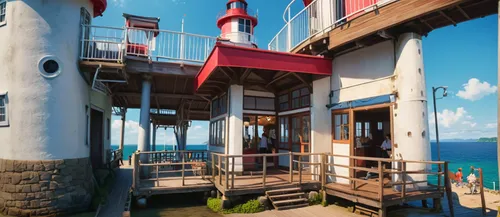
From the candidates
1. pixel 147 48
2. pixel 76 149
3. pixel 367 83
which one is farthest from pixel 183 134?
pixel 367 83

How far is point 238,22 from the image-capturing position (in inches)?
776

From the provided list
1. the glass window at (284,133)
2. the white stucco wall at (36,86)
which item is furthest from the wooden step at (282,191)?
the white stucco wall at (36,86)

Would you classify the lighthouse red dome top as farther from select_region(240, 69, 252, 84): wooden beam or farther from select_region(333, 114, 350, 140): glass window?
select_region(333, 114, 350, 140): glass window

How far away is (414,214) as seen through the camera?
640 cm

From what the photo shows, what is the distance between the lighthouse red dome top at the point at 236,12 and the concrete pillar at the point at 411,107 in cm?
1410

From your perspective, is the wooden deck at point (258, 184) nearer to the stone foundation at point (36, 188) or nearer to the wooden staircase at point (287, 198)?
the wooden staircase at point (287, 198)

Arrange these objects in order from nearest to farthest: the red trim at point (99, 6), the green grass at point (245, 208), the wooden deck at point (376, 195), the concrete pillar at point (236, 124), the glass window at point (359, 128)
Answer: the wooden deck at point (376, 195) → the green grass at point (245, 208) → the concrete pillar at point (236, 124) → the glass window at point (359, 128) → the red trim at point (99, 6)

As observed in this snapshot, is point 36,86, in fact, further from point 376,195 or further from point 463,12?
point 463,12

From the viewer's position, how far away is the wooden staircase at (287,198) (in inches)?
285

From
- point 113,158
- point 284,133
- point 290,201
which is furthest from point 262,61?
point 113,158

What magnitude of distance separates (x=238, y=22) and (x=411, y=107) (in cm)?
1505

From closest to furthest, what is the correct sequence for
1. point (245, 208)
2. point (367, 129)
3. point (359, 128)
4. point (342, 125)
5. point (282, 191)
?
point (245, 208)
point (282, 191)
point (342, 125)
point (359, 128)
point (367, 129)

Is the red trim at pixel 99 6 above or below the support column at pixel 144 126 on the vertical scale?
above

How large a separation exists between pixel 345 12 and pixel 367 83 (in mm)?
2500
